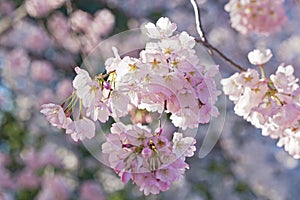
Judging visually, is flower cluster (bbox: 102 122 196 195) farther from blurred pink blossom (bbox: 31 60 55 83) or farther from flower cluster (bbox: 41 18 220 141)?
blurred pink blossom (bbox: 31 60 55 83)

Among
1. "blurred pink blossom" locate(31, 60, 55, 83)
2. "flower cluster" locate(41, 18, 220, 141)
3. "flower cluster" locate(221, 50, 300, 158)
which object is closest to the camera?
"flower cluster" locate(41, 18, 220, 141)

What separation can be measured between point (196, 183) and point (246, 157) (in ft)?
1.25

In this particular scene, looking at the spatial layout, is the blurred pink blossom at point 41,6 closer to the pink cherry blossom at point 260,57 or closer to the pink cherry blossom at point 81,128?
the pink cherry blossom at point 260,57

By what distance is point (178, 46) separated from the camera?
1271 mm

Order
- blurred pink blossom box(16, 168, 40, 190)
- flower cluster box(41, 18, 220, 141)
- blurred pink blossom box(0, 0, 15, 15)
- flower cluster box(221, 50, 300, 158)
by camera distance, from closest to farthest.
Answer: flower cluster box(41, 18, 220, 141) → flower cluster box(221, 50, 300, 158) → blurred pink blossom box(16, 168, 40, 190) → blurred pink blossom box(0, 0, 15, 15)

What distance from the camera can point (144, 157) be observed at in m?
1.20

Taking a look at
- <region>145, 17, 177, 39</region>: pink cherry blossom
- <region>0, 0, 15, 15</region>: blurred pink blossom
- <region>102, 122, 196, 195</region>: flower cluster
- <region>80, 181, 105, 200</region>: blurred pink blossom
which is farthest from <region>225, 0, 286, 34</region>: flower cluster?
<region>0, 0, 15, 15</region>: blurred pink blossom

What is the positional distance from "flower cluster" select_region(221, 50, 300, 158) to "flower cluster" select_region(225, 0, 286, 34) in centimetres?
37

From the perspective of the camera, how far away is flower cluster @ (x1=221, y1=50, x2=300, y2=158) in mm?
1495

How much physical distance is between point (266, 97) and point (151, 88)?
397 mm

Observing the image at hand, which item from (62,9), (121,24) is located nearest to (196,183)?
(121,24)

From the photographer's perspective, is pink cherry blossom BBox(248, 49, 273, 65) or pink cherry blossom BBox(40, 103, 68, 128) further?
pink cherry blossom BBox(248, 49, 273, 65)

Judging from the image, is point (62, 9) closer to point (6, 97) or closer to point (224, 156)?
point (6, 97)

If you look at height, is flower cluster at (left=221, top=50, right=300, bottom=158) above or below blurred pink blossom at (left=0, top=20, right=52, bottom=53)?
above
